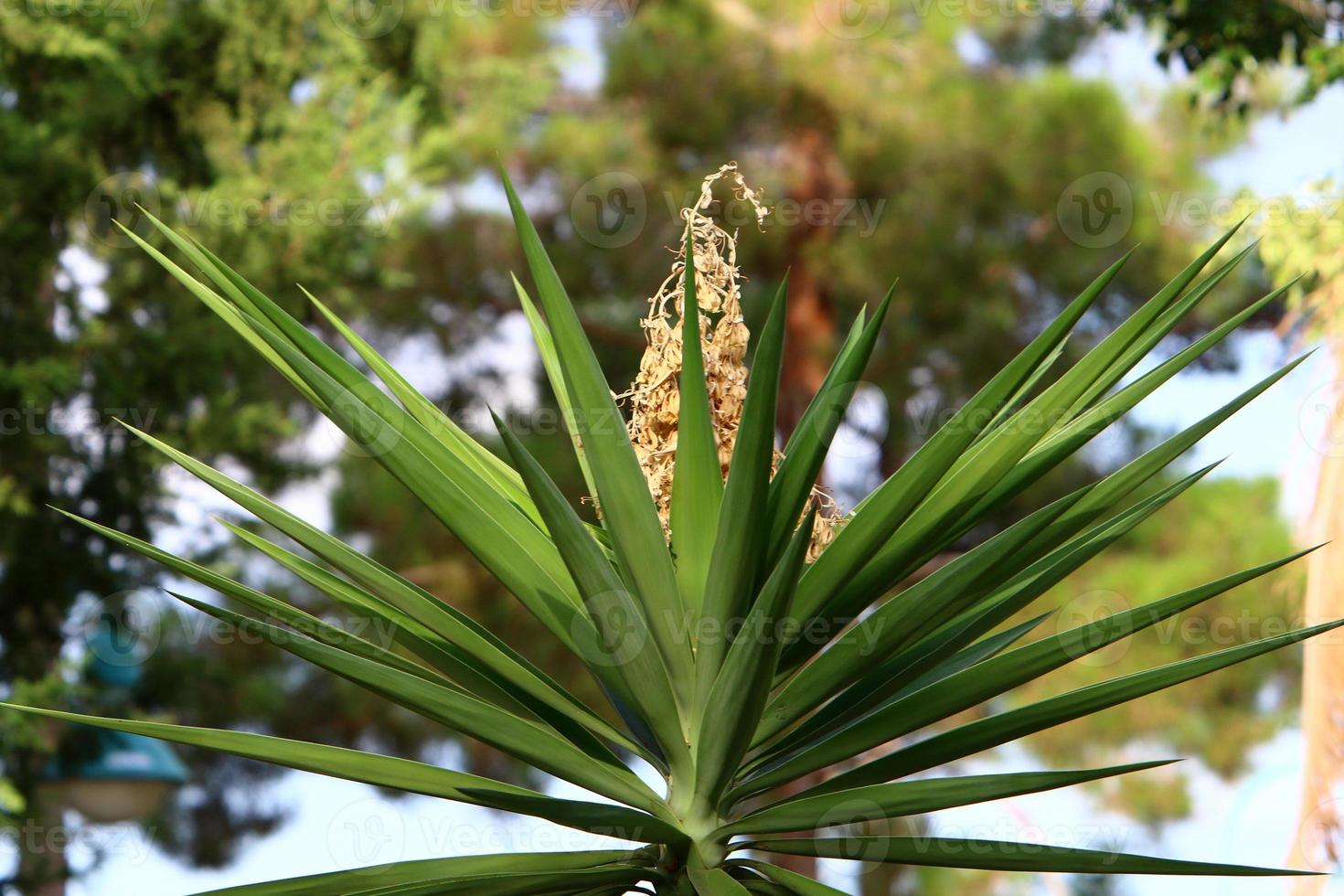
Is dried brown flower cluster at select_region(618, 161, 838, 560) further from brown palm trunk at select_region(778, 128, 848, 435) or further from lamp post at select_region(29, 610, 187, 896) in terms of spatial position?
brown palm trunk at select_region(778, 128, 848, 435)

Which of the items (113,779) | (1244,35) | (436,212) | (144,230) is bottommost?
(113,779)

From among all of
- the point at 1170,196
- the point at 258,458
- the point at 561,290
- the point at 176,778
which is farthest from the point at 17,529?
the point at 1170,196

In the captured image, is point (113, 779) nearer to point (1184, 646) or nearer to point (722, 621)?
point (722, 621)

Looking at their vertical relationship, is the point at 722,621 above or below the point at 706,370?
below

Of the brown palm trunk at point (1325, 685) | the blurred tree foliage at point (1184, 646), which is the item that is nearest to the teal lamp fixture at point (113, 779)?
the brown palm trunk at point (1325, 685)

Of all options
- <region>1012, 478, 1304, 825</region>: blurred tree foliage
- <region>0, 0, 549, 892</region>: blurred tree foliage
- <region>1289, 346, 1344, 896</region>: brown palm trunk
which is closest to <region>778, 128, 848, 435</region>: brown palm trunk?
<region>1012, 478, 1304, 825</region>: blurred tree foliage

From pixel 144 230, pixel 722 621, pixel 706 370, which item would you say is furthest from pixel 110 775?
pixel 722 621
